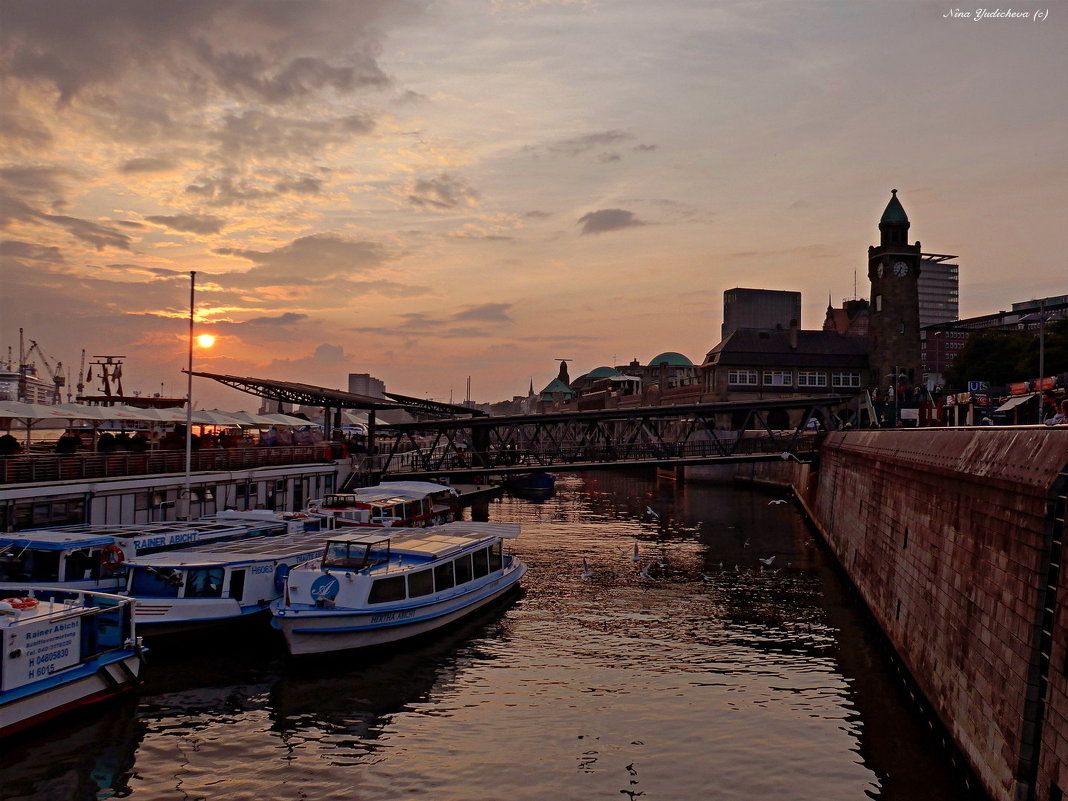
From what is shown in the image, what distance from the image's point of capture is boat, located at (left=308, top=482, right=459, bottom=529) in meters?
44.3

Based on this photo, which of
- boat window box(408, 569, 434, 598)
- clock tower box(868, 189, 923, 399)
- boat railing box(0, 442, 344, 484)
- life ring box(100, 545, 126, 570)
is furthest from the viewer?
clock tower box(868, 189, 923, 399)

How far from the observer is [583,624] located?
115 feet

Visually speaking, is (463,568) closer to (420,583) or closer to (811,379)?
(420,583)

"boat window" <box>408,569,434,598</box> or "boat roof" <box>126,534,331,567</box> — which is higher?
"boat roof" <box>126,534,331,567</box>

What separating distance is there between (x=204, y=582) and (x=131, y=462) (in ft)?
47.3

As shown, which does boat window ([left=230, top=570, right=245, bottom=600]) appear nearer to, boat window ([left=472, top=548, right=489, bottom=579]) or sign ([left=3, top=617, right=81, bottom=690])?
sign ([left=3, top=617, right=81, bottom=690])

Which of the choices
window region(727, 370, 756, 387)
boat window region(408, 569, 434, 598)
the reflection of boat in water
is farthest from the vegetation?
boat window region(408, 569, 434, 598)

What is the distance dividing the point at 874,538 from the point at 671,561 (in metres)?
15.5

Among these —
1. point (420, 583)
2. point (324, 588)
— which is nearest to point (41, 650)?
point (324, 588)

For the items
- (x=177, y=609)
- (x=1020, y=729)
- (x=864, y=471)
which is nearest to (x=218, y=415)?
(x=177, y=609)

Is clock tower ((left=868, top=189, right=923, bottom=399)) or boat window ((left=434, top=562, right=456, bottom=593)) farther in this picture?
clock tower ((left=868, top=189, right=923, bottom=399))

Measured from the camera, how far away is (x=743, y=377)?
428 feet

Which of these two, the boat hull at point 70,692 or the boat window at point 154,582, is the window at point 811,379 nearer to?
the boat window at point 154,582

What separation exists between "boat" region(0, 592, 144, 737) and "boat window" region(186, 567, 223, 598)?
15.0ft
